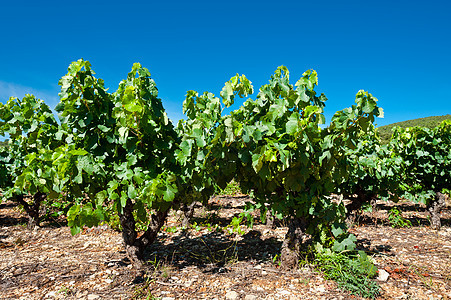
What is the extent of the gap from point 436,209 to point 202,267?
6119 millimetres

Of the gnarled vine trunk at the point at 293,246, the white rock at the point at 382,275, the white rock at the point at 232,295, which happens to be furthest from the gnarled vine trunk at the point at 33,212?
the white rock at the point at 382,275

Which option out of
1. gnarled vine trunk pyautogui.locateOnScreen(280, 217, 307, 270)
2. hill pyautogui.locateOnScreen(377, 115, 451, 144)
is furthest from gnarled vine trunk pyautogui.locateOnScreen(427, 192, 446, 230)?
hill pyautogui.locateOnScreen(377, 115, 451, 144)

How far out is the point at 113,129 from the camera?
3402 millimetres

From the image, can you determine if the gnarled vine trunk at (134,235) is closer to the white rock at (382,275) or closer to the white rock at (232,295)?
the white rock at (232,295)

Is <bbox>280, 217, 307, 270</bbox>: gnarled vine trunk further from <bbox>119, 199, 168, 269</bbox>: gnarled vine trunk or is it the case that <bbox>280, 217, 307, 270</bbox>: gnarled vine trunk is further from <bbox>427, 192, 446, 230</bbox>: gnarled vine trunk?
<bbox>427, 192, 446, 230</bbox>: gnarled vine trunk

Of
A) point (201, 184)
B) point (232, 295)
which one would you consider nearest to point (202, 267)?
point (232, 295)

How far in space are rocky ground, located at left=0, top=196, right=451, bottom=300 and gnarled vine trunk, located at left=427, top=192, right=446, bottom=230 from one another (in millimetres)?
377

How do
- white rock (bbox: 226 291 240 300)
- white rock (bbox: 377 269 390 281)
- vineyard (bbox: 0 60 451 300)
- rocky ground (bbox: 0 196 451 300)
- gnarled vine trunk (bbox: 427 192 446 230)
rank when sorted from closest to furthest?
vineyard (bbox: 0 60 451 300), white rock (bbox: 226 291 240 300), rocky ground (bbox: 0 196 451 300), white rock (bbox: 377 269 390 281), gnarled vine trunk (bbox: 427 192 446 230)

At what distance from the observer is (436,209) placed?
666 centimetres

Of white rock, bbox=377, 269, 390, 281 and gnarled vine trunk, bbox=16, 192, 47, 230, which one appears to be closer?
white rock, bbox=377, 269, 390, 281

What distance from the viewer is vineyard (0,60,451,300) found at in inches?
111

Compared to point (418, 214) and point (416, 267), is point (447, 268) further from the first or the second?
point (418, 214)

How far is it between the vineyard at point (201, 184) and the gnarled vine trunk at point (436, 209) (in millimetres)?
1715

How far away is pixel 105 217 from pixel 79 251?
295cm
